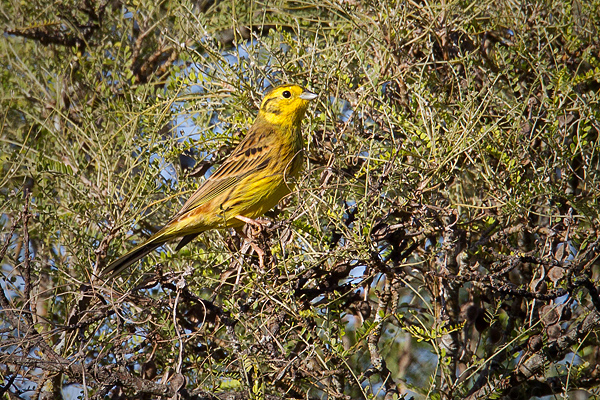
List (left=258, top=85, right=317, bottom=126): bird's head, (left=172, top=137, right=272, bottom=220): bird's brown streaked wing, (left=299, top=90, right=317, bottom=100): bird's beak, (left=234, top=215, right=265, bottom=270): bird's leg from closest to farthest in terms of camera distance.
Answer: (left=234, top=215, right=265, bottom=270): bird's leg → (left=299, top=90, right=317, bottom=100): bird's beak → (left=258, top=85, right=317, bottom=126): bird's head → (left=172, top=137, right=272, bottom=220): bird's brown streaked wing

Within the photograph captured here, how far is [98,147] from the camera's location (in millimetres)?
3637

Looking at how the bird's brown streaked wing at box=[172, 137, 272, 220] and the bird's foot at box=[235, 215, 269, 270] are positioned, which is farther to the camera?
the bird's brown streaked wing at box=[172, 137, 272, 220]

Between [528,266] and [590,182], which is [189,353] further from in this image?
[590,182]

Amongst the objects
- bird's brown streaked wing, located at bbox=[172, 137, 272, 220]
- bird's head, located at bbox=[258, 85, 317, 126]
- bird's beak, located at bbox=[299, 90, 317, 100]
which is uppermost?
bird's beak, located at bbox=[299, 90, 317, 100]

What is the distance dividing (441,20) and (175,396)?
2404 millimetres

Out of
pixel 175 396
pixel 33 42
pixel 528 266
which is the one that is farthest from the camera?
pixel 33 42

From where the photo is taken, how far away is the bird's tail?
317 centimetres

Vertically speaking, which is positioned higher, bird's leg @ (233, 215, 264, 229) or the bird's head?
the bird's head

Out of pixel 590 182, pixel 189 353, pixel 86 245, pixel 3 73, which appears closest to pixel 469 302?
pixel 590 182

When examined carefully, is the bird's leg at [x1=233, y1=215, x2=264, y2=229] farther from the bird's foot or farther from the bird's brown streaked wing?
the bird's brown streaked wing

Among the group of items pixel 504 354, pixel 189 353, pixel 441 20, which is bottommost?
pixel 504 354

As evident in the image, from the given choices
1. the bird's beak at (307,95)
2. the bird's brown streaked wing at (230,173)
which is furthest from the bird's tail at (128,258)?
the bird's beak at (307,95)

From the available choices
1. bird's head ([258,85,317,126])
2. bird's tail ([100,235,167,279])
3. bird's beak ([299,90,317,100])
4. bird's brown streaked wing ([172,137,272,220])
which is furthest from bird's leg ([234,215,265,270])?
bird's beak ([299,90,317,100])

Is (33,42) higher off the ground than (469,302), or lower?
higher
